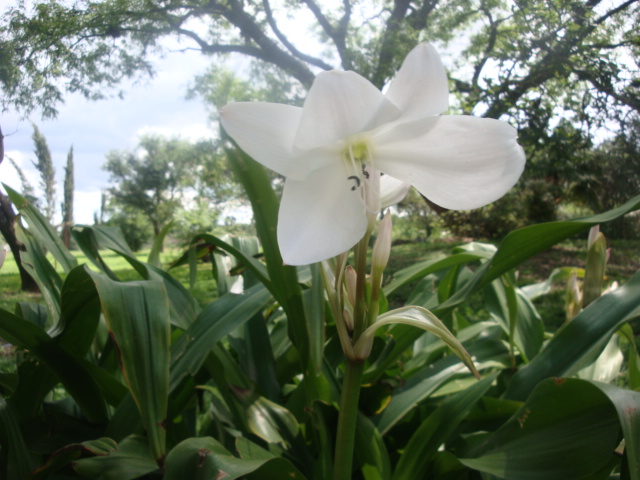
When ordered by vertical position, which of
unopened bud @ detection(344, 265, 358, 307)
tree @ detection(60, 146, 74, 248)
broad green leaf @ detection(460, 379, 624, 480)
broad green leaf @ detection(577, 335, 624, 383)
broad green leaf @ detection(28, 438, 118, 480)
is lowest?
broad green leaf @ detection(577, 335, 624, 383)

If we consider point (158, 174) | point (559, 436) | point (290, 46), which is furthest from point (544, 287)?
point (158, 174)

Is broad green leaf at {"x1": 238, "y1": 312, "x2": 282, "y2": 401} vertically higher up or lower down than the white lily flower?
lower down

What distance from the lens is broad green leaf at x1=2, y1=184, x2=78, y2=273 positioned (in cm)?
53

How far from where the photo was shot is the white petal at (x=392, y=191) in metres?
0.35

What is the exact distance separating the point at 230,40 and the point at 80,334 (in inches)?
68.1

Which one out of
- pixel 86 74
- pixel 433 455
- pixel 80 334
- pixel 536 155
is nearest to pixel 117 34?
pixel 86 74

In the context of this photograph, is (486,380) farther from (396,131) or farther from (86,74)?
(86,74)

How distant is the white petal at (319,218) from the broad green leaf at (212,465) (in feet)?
0.48

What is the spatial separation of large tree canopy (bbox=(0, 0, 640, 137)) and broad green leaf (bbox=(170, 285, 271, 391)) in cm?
69

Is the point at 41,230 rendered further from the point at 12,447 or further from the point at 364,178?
the point at 364,178

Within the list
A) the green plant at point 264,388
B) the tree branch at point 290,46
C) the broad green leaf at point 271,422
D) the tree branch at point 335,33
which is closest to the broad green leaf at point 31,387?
the green plant at point 264,388

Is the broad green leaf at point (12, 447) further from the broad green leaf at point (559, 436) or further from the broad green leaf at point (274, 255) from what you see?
the broad green leaf at point (559, 436)

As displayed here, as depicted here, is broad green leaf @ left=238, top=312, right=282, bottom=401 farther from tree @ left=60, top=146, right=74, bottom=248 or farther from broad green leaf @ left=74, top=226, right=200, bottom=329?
tree @ left=60, top=146, right=74, bottom=248

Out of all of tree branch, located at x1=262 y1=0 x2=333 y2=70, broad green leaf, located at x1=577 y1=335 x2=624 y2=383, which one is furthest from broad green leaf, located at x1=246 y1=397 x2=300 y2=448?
tree branch, located at x1=262 y1=0 x2=333 y2=70
